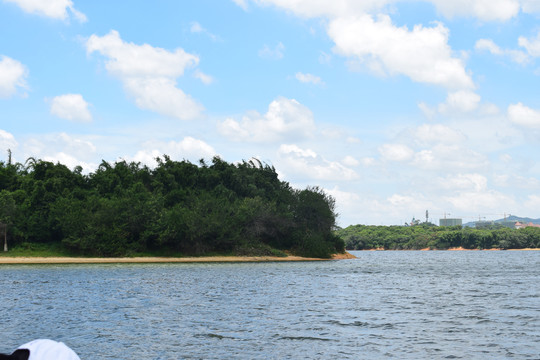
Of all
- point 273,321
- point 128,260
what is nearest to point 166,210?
point 128,260

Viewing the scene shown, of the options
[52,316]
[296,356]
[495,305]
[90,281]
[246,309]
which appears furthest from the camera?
[90,281]

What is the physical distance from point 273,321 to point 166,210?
91.6 metres

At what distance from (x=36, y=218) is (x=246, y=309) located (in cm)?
8633

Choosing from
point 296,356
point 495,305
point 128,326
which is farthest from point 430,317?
point 128,326

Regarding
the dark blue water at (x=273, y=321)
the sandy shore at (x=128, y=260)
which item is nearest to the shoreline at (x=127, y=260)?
the sandy shore at (x=128, y=260)

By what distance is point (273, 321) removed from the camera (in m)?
32.1

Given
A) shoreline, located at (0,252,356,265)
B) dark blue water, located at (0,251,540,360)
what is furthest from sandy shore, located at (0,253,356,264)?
dark blue water, located at (0,251,540,360)

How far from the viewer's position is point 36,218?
111375 millimetres

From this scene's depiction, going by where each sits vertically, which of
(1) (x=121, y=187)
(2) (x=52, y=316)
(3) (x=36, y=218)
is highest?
(1) (x=121, y=187)

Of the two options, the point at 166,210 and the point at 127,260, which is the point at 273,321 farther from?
the point at 166,210

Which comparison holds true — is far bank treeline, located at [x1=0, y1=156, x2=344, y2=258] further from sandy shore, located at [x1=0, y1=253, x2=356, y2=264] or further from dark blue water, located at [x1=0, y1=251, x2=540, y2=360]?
dark blue water, located at [x1=0, y1=251, x2=540, y2=360]

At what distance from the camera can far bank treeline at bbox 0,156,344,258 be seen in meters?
111

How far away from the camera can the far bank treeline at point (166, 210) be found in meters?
111

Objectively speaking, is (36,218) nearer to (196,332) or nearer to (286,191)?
(286,191)
